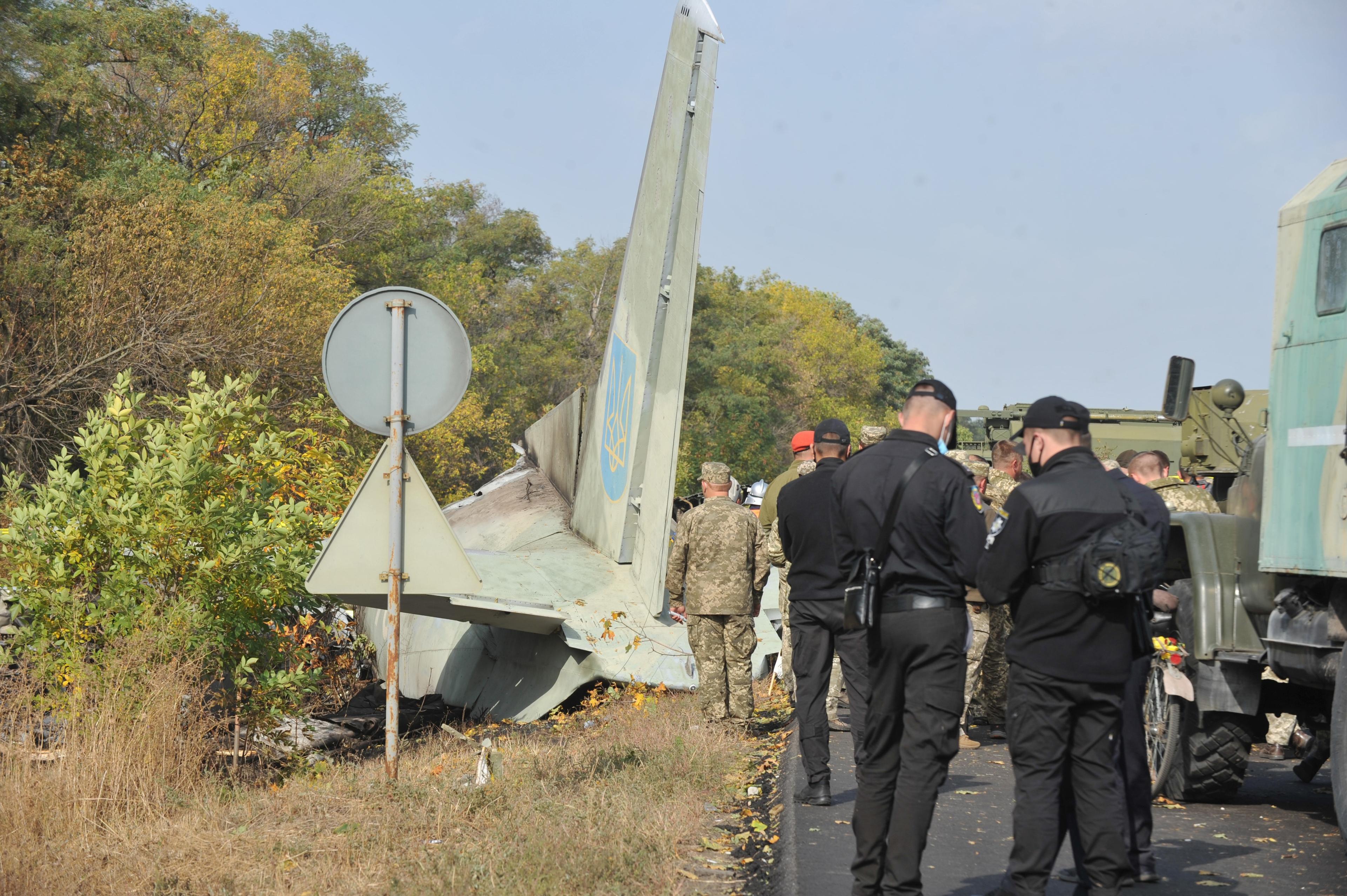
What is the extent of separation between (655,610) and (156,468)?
3.79 m

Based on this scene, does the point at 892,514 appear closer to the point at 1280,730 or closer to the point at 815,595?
the point at 815,595

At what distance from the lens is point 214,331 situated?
20188mm

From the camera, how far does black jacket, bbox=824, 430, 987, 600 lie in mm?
4254

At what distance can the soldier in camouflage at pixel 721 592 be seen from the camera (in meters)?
7.89

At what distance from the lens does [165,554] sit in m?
7.68

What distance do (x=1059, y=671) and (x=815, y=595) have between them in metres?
2.26

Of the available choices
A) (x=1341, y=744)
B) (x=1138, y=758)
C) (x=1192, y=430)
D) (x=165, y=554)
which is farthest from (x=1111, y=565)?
(x=1192, y=430)

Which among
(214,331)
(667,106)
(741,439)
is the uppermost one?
(667,106)

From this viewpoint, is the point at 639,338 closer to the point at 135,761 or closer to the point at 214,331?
the point at 135,761

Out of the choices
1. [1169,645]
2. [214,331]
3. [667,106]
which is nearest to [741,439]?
[214,331]

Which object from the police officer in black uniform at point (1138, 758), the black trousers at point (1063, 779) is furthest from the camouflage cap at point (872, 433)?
the black trousers at point (1063, 779)

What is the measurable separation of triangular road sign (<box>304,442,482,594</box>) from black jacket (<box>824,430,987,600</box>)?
2.40m

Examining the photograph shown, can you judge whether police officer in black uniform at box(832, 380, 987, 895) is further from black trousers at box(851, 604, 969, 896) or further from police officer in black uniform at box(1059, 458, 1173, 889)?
police officer in black uniform at box(1059, 458, 1173, 889)

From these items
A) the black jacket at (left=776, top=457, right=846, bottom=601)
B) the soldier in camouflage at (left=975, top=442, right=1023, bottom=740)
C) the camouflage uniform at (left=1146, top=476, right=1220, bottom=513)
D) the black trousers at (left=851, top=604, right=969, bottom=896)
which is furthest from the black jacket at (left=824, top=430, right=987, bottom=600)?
the soldier in camouflage at (left=975, top=442, right=1023, bottom=740)
